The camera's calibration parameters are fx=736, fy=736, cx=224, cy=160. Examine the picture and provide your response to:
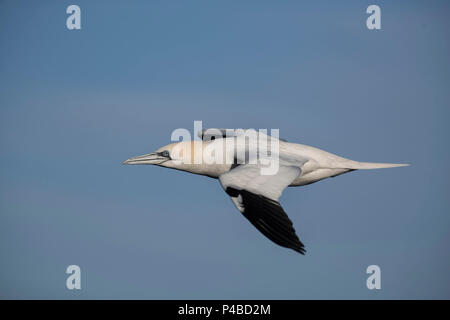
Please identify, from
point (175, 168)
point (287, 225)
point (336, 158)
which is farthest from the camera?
point (175, 168)

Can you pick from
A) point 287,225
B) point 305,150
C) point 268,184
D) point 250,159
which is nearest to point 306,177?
point 305,150

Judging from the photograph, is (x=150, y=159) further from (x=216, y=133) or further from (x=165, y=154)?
→ (x=216, y=133)

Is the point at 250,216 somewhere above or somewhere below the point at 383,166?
below

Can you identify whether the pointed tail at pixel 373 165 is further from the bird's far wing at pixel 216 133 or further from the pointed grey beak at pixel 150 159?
the pointed grey beak at pixel 150 159

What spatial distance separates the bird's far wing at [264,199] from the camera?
1444cm

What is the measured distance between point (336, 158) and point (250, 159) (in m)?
2.54

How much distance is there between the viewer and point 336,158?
1873 centimetres

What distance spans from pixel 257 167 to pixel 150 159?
4.52 meters

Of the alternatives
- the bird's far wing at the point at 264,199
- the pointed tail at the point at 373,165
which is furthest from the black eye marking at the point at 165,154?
the pointed tail at the point at 373,165

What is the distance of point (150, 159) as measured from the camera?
66.6ft

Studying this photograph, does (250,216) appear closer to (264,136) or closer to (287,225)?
(287,225)

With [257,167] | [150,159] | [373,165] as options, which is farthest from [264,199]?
[150,159]

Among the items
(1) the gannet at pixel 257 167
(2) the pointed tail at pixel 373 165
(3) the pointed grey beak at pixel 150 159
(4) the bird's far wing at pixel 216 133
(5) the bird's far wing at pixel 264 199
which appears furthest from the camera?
(3) the pointed grey beak at pixel 150 159

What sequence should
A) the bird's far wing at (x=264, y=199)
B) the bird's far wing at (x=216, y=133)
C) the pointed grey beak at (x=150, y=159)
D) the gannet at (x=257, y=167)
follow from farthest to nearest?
1. the pointed grey beak at (x=150, y=159)
2. the bird's far wing at (x=216, y=133)
3. the gannet at (x=257, y=167)
4. the bird's far wing at (x=264, y=199)
